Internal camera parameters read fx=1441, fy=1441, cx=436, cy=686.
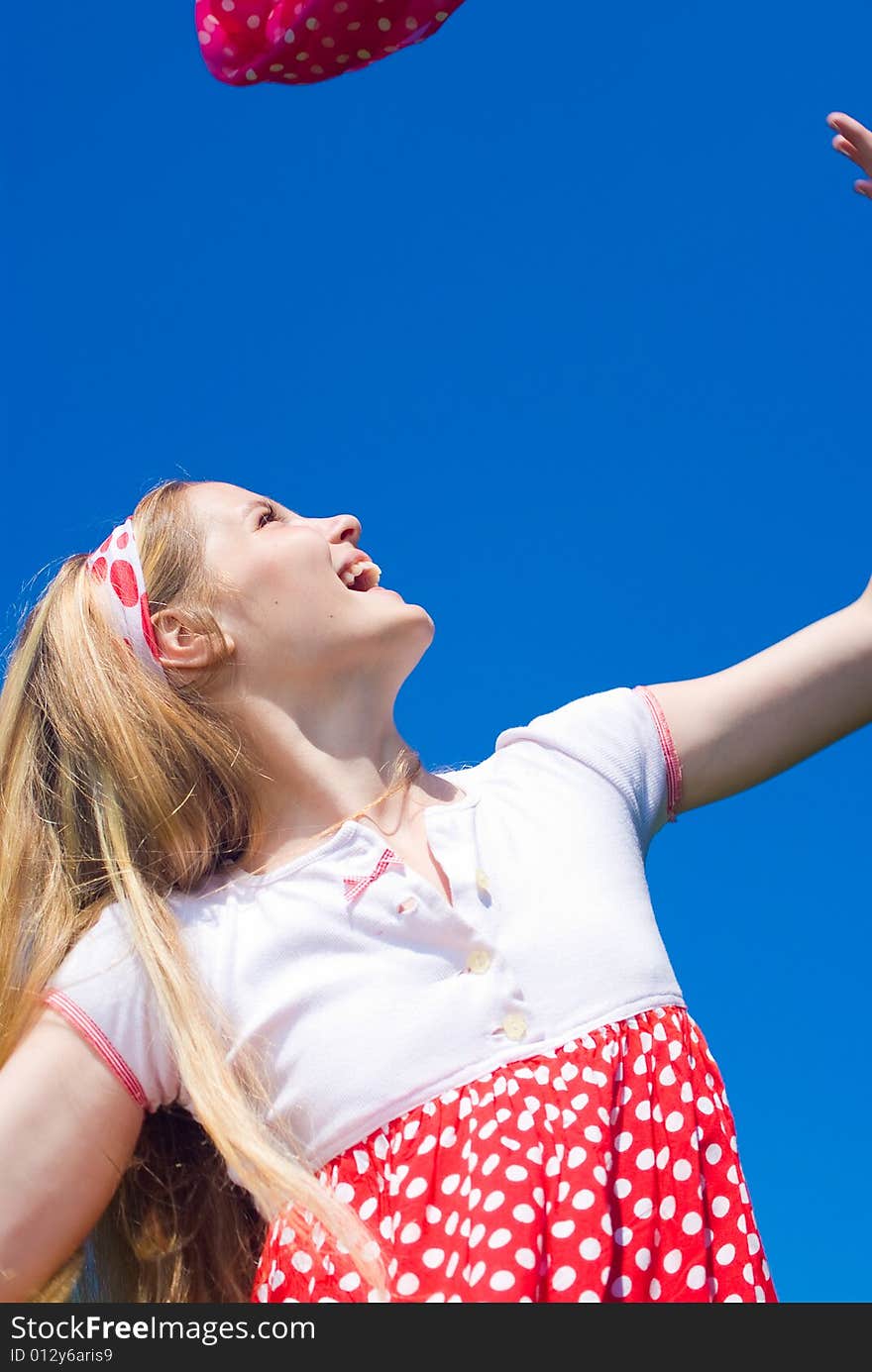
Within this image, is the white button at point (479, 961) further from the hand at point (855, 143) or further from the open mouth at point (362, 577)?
the hand at point (855, 143)

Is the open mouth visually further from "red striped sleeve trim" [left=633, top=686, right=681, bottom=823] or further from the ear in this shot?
"red striped sleeve trim" [left=633, top=686, right=681, bottom=823]

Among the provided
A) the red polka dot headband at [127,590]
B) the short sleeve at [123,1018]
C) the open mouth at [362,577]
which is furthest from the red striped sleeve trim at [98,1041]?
the open mouth at [362,577]

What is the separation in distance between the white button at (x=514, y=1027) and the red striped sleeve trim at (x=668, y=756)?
2.12 feet

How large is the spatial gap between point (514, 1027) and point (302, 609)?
3.07 ft

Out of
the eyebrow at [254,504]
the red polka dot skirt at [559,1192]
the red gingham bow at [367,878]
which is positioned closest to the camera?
the red polka dot skirt at [559,1192]

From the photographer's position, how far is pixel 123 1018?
2502 mm

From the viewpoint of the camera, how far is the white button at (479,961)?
2457 millimetres

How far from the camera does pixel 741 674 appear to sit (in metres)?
2.81

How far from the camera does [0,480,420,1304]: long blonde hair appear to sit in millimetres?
2494

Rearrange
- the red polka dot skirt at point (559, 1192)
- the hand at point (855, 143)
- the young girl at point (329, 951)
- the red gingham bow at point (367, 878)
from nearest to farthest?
the red polka dot skirt at point (559, 1192), the young girl at point (329, 951), the red gingham bow at point (367, 878), the hand at point (855, 143)

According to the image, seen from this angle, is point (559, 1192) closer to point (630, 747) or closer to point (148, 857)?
point (630, 747)

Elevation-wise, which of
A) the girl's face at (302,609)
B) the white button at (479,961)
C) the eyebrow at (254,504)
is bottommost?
the white button at (479,961)

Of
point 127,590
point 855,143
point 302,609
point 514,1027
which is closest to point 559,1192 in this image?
point 514,1027

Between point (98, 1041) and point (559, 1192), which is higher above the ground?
point (98, 1041)
